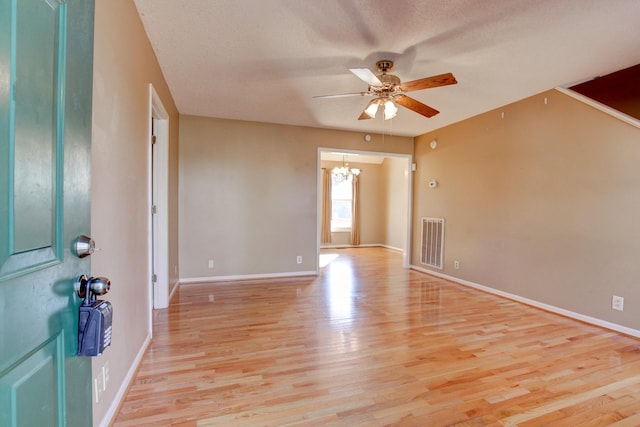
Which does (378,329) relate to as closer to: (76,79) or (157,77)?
(76,79)

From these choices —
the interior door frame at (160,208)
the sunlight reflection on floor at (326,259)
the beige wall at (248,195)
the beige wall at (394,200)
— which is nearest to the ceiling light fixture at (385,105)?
the beige wall at (248,195)

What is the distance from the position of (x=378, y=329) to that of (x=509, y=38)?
2701 mm

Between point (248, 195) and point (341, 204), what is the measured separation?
14.2 feet

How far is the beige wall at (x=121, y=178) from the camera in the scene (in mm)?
1474

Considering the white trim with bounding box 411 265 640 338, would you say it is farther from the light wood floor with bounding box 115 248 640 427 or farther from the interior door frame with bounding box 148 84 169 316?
the interior door frame with bounding box 148 84 169 316

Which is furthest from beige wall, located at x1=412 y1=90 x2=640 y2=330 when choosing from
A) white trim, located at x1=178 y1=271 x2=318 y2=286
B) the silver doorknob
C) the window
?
the silver doorknob

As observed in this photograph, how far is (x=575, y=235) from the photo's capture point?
323cm

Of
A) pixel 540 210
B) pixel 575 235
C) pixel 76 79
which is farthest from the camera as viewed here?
pixel 540 210

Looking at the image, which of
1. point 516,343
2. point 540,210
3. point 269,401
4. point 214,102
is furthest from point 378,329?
point 214,102

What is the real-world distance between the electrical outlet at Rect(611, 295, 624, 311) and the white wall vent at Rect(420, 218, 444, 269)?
2222 millimetres

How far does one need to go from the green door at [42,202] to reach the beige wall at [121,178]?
0.66 m

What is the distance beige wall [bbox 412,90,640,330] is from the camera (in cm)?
290

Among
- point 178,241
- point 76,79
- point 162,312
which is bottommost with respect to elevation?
point 162,312

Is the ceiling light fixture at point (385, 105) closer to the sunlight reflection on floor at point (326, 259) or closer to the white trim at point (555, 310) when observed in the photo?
the white trim at point (555, 310)
